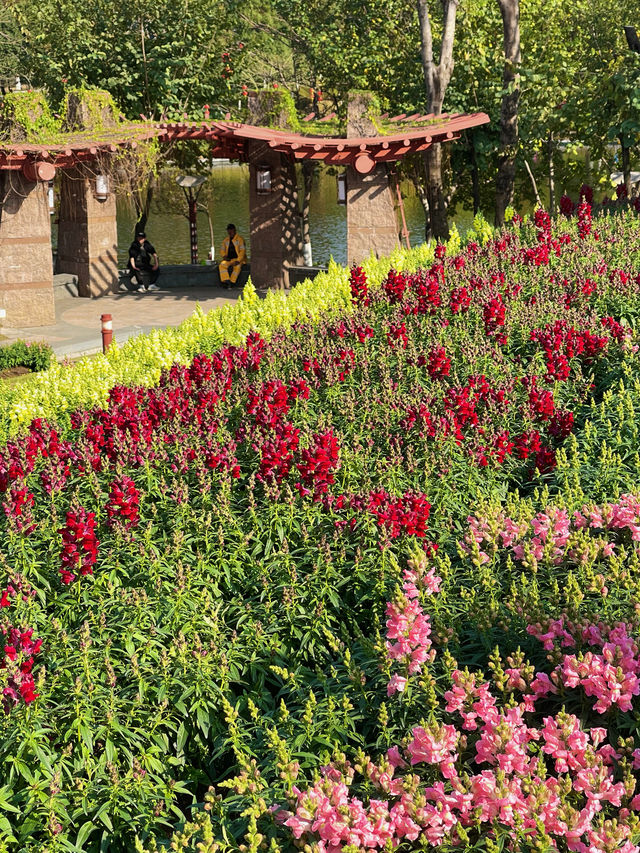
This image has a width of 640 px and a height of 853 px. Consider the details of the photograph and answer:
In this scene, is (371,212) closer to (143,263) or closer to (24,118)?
(143,263)

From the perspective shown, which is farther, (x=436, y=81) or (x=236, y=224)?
(x=236, y=224)

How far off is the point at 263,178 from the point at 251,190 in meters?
0.78

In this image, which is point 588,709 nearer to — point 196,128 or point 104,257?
point 196,128

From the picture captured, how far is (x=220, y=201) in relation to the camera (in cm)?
5169

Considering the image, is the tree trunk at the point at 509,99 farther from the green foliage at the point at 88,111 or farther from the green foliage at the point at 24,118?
the green foliage at the point at 24,118

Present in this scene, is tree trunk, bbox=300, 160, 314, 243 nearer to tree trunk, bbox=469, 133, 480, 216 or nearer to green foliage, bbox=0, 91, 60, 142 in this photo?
tree trunk, bbox=469, 133, 480, 216

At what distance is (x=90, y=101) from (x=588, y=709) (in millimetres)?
19780

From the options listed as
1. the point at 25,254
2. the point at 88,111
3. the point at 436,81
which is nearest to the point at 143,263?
the point at 88,111

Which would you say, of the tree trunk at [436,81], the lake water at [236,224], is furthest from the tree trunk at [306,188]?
the lake water at [236,224]

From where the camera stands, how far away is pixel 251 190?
68.9 ft

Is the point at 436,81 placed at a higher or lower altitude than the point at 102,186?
higher

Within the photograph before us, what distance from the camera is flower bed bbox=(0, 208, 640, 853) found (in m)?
3.40

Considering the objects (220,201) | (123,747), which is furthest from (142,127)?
(220,201)

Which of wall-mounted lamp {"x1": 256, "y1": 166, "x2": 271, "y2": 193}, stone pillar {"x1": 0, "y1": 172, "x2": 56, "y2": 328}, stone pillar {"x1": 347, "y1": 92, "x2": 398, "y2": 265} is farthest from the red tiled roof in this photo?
wall-mounted lamp {"x1": 256, "y1": 166, "x2": 271, "y2": 193}
